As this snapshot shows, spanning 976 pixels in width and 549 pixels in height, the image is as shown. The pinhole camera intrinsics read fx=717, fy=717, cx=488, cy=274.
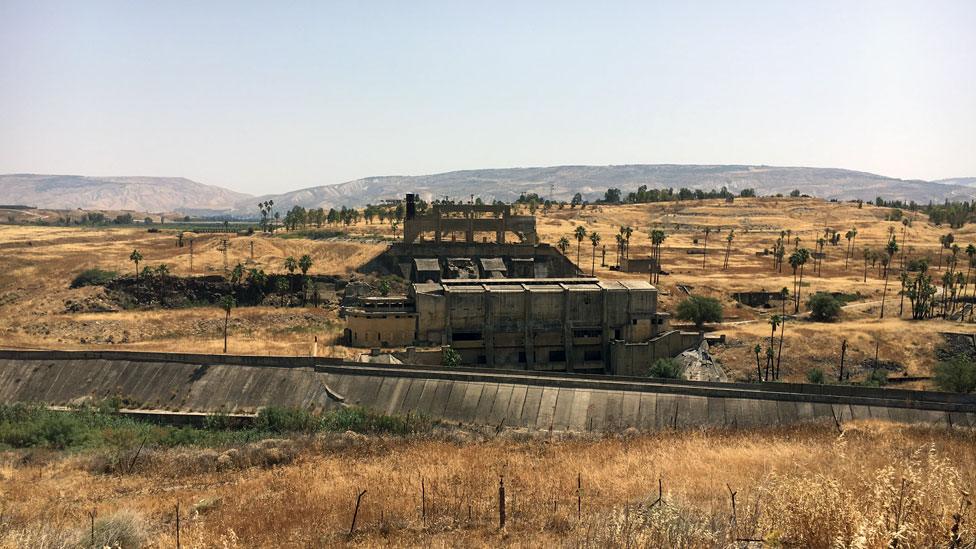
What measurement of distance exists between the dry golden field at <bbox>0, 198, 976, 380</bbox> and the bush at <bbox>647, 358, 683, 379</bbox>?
837 centimetres

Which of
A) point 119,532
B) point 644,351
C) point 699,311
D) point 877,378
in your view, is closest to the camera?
point 119,532

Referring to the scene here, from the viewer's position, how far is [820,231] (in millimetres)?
176000

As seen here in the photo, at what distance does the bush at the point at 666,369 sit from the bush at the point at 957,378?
21113 millimetres

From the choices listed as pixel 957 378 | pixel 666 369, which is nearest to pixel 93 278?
pixel 666 369

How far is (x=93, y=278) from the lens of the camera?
93.8 m

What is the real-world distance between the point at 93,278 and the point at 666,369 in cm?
7393

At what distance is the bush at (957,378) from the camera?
56844mm

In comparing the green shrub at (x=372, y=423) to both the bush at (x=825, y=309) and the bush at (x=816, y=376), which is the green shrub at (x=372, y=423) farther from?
the bush at (x=825, y=309)

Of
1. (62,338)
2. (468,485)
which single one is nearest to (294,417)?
(468,485)

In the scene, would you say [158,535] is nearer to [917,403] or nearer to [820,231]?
[917,403]

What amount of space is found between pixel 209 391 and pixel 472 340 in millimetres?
26787

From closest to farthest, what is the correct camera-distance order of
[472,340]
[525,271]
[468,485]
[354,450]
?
[468,485] < [354,450] < [472,340] < [525,271]

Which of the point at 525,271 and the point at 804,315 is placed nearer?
the point at 804,315

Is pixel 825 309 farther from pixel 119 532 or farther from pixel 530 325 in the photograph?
pixel 119 532
